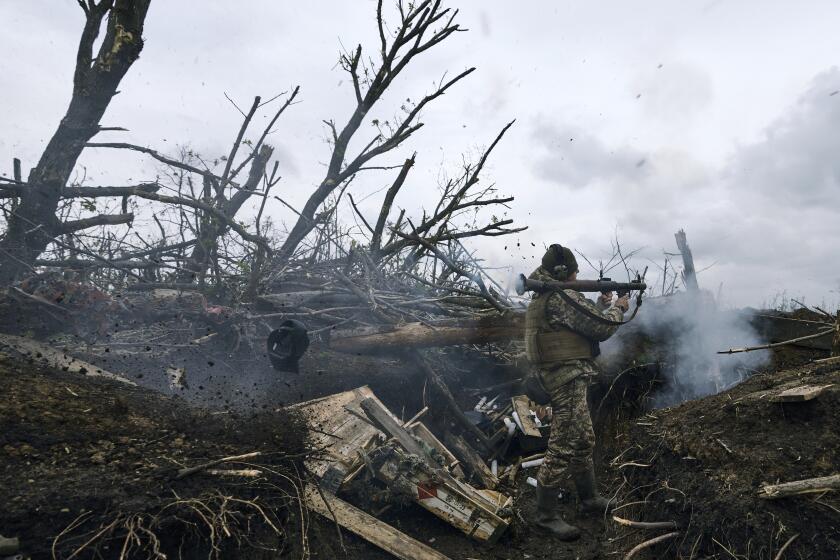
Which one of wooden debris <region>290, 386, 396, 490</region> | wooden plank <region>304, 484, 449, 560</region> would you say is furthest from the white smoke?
wooden plank <region>304, 484, 449, 560</region>

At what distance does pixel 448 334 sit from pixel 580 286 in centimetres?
227

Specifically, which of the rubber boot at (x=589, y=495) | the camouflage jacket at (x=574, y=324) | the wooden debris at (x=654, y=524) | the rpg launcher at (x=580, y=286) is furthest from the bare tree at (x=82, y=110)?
A: the wooden debris at (x=654, y=524)

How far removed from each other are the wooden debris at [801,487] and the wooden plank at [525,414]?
4.22 meters

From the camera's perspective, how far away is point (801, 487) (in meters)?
2.90

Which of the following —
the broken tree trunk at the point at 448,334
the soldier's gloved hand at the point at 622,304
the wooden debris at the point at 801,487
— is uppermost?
the soldier's gloved hand at the point at 622,304

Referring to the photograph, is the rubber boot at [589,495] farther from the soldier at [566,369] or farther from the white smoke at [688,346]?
the white smoke at [688,346]

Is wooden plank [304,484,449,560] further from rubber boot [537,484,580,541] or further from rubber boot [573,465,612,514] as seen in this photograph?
rubber boot [573,465,612,514]

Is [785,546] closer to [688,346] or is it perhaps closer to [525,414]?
[525,414]

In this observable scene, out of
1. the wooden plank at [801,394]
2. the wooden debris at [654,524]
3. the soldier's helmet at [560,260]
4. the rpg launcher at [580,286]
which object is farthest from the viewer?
the soldier's helmet at [560,260]

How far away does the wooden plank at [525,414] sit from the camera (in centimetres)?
718

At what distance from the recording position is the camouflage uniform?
5.28 m

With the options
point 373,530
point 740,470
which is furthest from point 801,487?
point 373,530

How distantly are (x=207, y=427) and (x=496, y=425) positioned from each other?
437 centimetres

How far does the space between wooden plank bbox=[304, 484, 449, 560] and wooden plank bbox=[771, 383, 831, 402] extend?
9.52 feet
